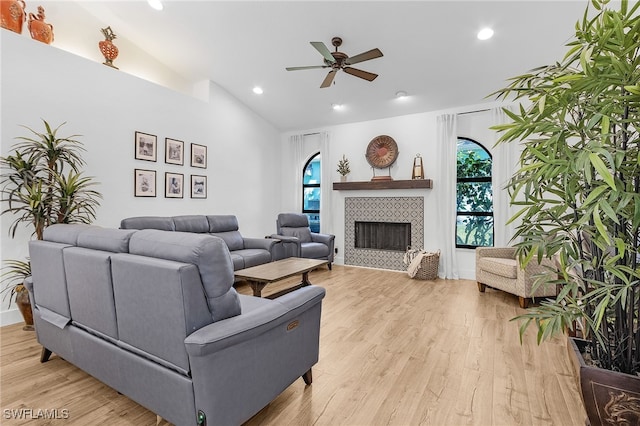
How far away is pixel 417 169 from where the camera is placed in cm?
526

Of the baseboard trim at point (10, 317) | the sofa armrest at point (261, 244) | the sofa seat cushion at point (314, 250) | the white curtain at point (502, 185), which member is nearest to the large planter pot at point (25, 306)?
the baseboard trim at point (10, 317)

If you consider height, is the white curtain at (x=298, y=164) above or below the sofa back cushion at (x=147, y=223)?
above

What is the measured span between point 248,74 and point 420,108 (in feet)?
9.82

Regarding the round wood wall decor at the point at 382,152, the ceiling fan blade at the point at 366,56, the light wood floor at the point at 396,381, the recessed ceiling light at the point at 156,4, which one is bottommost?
the light wood floor at the point at 396,381

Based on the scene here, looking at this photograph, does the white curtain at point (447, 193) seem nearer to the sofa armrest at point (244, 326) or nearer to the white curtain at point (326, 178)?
the white curtain at point (326, 178)

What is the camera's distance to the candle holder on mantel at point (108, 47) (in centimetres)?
394

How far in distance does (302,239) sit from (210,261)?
14.3 feet

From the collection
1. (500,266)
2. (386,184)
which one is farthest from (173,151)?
(500,266)

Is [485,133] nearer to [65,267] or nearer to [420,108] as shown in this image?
[420,108]

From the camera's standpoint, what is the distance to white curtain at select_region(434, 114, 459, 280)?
4988 mm

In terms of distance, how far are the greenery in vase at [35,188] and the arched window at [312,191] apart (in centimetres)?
422

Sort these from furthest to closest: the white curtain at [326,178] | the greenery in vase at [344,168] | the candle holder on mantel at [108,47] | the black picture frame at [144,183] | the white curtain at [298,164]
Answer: the white curtain at [298,164] < the white curtain at [326,178] < the greenery in vase at [344,168] < the black picture frame at [144,183] < the candle holder on mantel at [108,47]

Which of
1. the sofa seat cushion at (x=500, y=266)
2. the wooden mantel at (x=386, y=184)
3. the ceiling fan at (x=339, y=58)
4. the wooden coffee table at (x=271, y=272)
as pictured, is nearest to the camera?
the ceiling fan at (x=339, y=58)

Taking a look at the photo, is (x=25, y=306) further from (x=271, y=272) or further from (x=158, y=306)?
(x=158, y=306)
